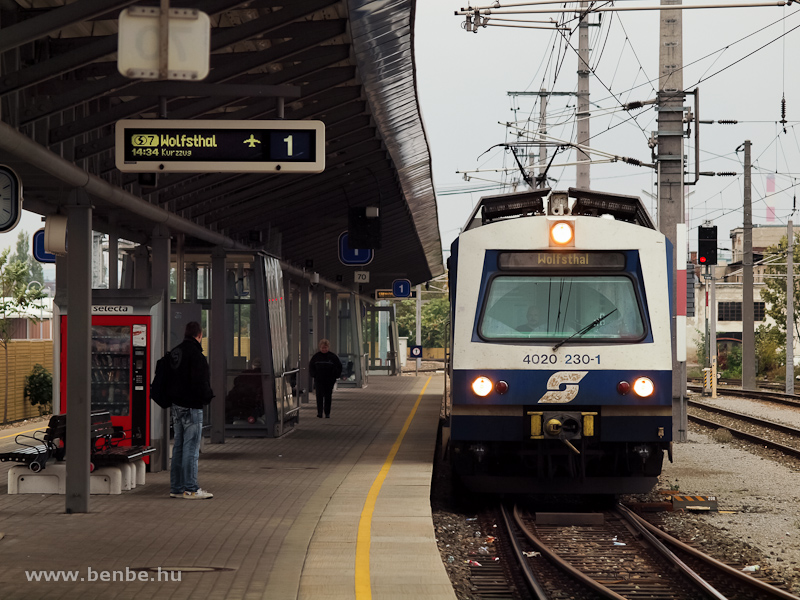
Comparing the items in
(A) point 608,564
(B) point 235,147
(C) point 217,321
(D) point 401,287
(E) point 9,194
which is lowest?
(A) point 608,564

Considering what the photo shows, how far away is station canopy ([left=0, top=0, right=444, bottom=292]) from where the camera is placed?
8.02 metres

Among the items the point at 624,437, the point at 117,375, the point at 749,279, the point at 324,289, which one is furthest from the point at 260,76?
the point at 749,279

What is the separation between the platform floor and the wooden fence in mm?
8219

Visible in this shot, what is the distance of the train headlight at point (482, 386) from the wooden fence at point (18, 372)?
42.2ft

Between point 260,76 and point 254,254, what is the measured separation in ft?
20.9

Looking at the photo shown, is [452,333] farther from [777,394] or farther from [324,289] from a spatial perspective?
[777,394]

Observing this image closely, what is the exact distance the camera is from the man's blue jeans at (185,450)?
1043 centimetres

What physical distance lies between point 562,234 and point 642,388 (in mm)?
1724

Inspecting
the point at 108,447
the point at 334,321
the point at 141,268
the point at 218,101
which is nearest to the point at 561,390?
the point at 218,101

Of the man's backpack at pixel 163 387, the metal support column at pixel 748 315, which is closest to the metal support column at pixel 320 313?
the metal support column at pixel 748 315

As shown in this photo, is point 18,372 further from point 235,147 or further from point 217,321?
point 235,147

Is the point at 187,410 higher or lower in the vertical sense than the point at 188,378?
lower

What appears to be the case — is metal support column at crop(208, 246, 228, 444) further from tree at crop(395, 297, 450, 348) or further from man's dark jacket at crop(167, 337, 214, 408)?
tree at crop(395, 297, 450, 348)

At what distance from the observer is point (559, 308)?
10.9 meters
